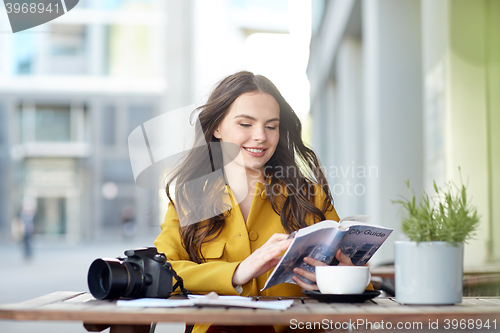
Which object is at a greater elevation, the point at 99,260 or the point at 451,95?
the point at 451,95

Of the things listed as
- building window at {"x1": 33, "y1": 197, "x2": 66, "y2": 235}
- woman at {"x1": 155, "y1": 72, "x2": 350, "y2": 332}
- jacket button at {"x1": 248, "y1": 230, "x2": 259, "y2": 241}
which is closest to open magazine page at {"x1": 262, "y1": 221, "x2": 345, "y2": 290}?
woman at {"x1": 155, "y1": 72, "x2": 350, "y2": 332}

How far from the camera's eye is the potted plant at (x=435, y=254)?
0.92 metres

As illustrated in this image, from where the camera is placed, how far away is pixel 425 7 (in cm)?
323

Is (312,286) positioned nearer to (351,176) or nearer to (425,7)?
(425,7)

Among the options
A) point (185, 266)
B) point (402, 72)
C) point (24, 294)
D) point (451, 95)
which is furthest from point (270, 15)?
point (185, 266)

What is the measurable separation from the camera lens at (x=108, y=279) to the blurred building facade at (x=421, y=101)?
945 mm

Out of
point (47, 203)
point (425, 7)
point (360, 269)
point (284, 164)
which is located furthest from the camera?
point (47, 203)

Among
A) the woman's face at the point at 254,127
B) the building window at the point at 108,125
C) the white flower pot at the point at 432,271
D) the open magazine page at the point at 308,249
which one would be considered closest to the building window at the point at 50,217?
the building window at the point at 108,125

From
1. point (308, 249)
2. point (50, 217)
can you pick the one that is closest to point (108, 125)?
point (50, 217)

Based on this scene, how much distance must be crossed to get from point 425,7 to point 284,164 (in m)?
2.07

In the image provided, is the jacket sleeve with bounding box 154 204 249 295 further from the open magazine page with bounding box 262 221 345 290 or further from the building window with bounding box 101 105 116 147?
the building window with bounding box 101 105 116 147

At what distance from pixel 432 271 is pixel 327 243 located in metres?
0.24

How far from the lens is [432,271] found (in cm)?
92

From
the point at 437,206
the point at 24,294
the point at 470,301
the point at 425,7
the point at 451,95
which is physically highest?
the point at 425,7
